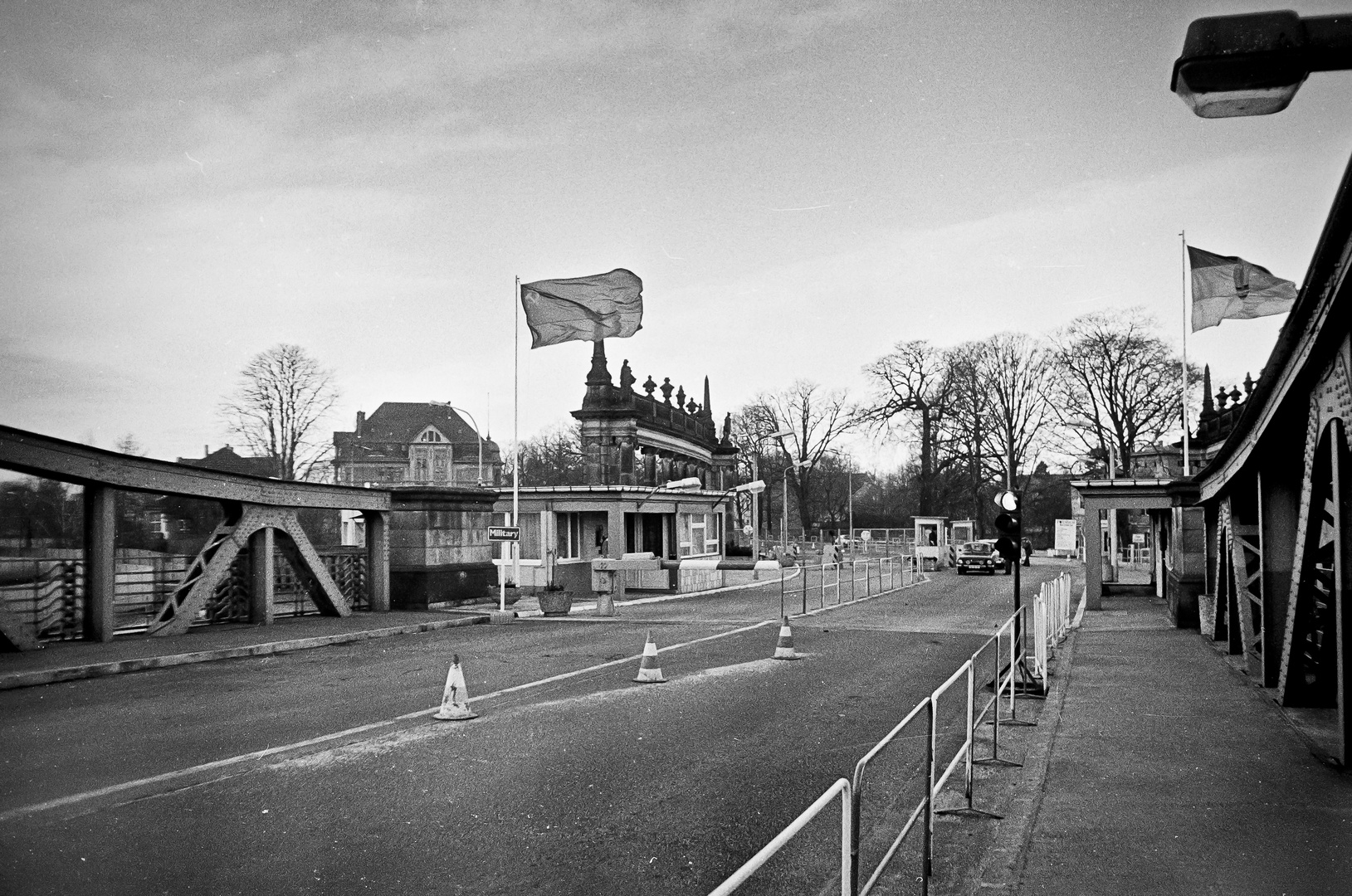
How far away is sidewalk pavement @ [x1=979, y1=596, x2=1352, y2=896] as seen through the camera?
6.08 meters

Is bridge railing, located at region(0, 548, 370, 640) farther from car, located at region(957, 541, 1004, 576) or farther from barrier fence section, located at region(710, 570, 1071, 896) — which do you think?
car, located at region(957, 541, 1004, 576)

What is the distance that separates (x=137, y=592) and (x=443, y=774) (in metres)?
17.7

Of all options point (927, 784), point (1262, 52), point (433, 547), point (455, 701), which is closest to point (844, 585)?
point (433, 547)

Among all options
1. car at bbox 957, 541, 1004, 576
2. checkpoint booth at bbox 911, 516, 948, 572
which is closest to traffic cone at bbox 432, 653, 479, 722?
car at bbox 957, 541, 1004, 576

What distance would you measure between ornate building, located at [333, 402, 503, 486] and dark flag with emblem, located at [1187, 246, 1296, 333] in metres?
79.2

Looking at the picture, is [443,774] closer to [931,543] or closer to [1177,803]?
[1177,803]

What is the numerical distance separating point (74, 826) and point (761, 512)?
8666 centimetres

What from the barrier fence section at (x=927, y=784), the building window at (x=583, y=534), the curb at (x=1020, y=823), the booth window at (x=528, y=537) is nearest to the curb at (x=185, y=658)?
the barrier fence section at (x=927, y=784)

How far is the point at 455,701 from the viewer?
1126 cm

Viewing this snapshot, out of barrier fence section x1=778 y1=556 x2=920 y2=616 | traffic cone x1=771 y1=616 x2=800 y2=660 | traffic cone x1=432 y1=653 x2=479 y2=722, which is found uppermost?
traffic cone x1=432 y1=653 x2=479 y2=722

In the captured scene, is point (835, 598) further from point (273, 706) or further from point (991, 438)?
point (991, 438)

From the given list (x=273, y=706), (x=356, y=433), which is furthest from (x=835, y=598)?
(x=356, y=433)

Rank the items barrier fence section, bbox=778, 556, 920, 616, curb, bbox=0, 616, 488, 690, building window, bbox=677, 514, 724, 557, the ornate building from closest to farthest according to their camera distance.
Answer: curb, bbox=0, 616, 488, 690 < barrier fence section, bbox=778, 556, 920, 616 < building window, bbox=677, 514, 724, 557 < the ornate building

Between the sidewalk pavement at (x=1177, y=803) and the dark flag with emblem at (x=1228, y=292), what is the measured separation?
42.8 ft
